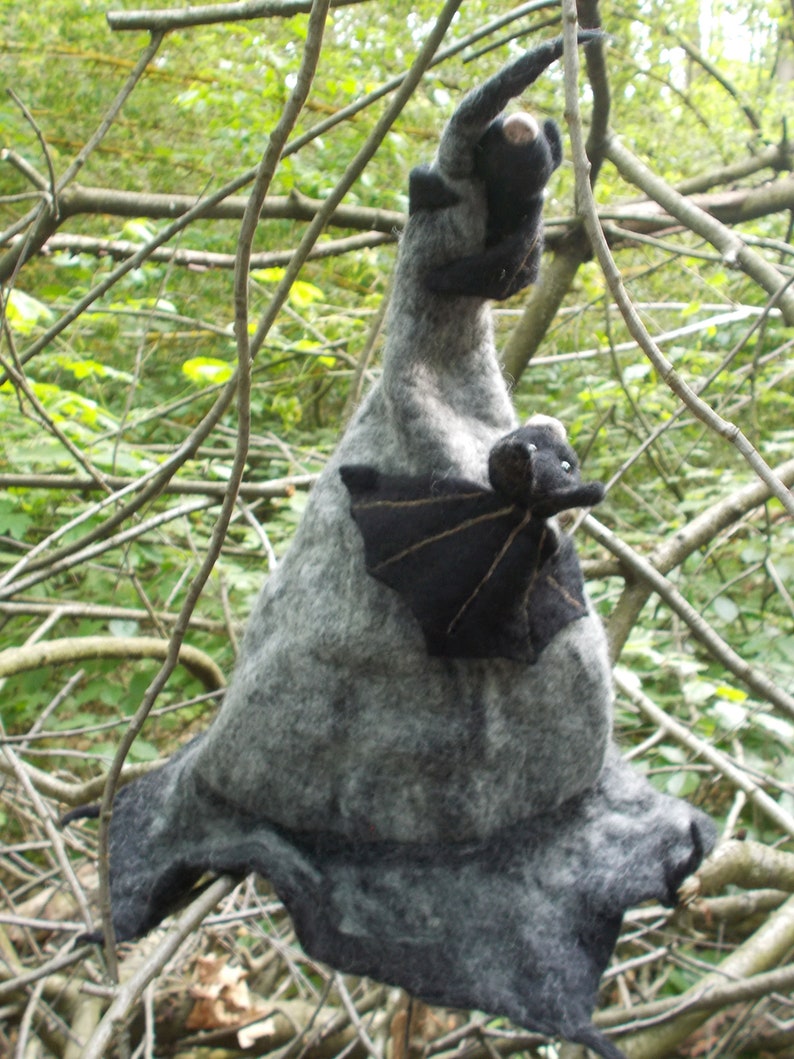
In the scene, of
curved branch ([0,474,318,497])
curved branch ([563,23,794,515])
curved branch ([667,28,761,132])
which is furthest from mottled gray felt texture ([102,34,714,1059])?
curved branch ([667,28,761,132])

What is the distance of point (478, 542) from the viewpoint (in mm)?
702

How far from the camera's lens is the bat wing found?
702 millimetres

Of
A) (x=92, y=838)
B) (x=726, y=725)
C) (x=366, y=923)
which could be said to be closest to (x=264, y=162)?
(x=366, y=923)

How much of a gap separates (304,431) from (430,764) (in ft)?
7.66

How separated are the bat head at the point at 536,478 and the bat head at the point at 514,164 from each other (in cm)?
18

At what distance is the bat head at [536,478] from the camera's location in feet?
2.20

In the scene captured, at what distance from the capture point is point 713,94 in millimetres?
2771

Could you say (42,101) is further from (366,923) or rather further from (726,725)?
(366,923)

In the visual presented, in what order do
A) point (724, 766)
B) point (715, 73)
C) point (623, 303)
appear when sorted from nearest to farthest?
point (623, 303)
point (724, 766)
point (715, 73)

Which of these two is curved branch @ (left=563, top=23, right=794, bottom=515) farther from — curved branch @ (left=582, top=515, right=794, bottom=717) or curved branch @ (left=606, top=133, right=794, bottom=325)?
curved branch @ (left=582, top=515, right=794, bottom=717)

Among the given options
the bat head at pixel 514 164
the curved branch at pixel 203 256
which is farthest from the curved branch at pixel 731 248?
the curved branch at pixel 203 256

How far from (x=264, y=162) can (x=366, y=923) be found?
60 centimetres

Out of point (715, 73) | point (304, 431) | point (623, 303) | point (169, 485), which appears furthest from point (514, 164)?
point (304, 431)

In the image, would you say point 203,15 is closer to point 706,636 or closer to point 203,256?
point 203,256
